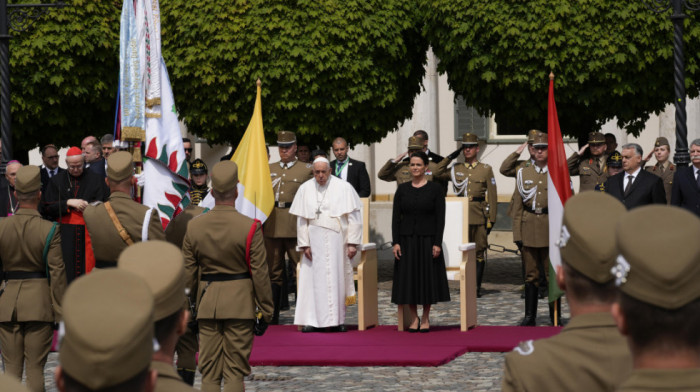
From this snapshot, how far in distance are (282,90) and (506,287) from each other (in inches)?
160

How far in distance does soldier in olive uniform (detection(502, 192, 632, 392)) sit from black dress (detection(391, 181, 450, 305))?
8.33m

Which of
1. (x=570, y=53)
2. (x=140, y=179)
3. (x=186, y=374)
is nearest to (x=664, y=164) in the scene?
(x=570, y=53)

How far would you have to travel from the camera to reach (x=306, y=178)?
42.9 ft

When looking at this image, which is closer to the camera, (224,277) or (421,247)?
(224,277)

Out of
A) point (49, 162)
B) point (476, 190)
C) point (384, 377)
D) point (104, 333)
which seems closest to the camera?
point (104, 333)

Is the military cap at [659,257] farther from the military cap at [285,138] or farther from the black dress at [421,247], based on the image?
the military cap at [285,138]

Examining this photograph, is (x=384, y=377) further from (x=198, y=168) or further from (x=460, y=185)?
(x=460, y=185)

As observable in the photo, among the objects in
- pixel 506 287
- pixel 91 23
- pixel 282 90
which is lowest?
pixel 506 287

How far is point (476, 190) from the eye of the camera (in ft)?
48.2

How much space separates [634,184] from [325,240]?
3236 mm

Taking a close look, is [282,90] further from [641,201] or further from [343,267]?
[641,201]

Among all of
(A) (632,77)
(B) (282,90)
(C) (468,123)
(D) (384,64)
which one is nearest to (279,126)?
(B) (282,90)

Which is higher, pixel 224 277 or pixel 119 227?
pixel 119 227

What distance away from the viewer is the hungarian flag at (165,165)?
859 centimetres
